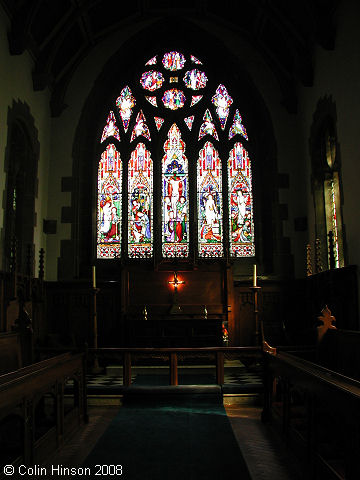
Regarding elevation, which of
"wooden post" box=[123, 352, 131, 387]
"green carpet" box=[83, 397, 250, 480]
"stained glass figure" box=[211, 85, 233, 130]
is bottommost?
"green carpet" box=[83, 397, 250, 480]

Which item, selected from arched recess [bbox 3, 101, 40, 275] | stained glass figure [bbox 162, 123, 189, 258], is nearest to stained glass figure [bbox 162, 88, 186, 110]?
stained glass figure [bbox 162, 123, 189, 258]

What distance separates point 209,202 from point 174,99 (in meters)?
2.73

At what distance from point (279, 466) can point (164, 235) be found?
7191 mm

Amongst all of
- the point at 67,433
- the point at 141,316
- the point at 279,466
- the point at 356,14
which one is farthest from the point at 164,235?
the point at 279,466

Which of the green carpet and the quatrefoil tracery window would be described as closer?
the green carpet

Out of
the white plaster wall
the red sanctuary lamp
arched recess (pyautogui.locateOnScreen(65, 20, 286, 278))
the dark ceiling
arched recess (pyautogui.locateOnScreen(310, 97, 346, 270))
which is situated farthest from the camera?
arched recess (pyautogui.locateOnScreen(65, 20, 286, 278))

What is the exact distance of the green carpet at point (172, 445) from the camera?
3773 millimetres

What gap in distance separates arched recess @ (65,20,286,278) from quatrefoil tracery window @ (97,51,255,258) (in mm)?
186

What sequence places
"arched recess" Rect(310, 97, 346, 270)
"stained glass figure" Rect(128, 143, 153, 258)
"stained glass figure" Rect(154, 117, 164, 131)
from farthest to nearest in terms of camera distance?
"stained glass figure" Rect(154, 117, 164, 131) → "stained glass figure" Rect(128, 143, 153, 258) → "arched recess" Rect(310, 97, 346, 270)

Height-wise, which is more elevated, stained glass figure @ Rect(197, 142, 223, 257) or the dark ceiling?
the dark ceiling

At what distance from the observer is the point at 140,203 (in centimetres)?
1081

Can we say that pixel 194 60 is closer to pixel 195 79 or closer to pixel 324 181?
pixel 195 79

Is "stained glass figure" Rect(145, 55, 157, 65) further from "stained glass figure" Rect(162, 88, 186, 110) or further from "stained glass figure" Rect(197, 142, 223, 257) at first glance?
"stained glass figure" Rect(197, 142, 223, 257)

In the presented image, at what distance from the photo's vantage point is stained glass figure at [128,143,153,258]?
34.9ft
